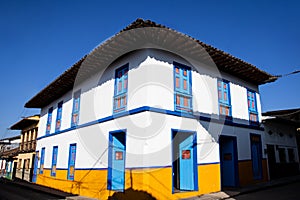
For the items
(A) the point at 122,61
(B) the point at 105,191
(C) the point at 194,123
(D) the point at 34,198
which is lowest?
(D) the point at 34,198

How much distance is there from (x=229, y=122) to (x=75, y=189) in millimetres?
7542

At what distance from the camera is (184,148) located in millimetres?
9070

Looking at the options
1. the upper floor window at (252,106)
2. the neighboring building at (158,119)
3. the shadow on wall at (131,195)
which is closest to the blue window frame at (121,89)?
the neighboring building at (158,119)

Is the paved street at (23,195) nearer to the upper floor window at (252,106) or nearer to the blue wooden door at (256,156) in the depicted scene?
the blue wooden door at (256,156)

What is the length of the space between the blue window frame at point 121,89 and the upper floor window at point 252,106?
6755 mm

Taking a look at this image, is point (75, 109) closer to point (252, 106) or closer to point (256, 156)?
point (252, 106)

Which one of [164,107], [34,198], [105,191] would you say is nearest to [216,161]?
[164,107]

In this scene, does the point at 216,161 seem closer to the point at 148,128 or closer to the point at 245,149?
the point at 245,149

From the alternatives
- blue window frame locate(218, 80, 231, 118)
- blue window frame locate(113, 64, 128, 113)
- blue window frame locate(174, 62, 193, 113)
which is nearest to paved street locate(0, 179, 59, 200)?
blue window frame locate(113, 64, 128, 113)

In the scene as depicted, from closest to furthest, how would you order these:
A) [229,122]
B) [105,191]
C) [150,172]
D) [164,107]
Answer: [150,172] < [164,107] < [105,191] < [229,122]

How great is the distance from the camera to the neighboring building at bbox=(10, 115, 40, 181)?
1844cm

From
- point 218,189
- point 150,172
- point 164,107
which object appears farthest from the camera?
point 218,189

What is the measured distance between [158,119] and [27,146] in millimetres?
16584

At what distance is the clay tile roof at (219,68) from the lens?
8.95 metres
